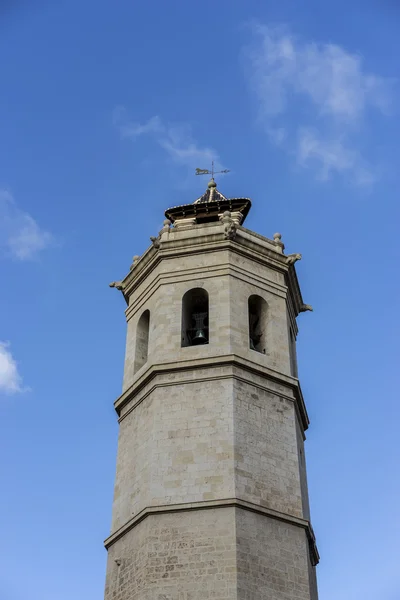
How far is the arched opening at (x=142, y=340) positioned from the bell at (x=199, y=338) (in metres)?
1.54

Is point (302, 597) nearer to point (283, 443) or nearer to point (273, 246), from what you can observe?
point (283, 443)

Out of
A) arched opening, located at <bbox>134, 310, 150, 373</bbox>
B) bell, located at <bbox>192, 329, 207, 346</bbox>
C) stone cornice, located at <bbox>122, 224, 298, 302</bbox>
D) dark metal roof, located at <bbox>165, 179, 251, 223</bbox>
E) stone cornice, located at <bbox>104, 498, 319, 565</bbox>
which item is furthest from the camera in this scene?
dark metal roof, located at <bbox>165, 179, 251, 223</bbox>

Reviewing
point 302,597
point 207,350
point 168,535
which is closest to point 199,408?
point 207,350

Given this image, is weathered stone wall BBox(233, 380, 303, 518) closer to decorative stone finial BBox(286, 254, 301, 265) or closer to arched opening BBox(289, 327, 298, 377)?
arched opening BBox(289, 327, 298, 377)

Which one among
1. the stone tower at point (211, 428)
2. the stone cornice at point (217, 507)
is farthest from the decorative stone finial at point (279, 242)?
the stone cornice at point (217, 507)

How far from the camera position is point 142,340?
22844 mm

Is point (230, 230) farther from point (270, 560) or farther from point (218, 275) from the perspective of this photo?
point (270, 560)

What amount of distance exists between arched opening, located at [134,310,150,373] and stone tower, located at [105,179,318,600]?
0.04 meters

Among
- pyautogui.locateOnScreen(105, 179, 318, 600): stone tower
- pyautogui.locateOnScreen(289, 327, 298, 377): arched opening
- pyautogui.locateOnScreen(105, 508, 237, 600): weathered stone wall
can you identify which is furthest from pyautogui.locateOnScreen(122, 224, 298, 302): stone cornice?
pyautogui.locateOnScreen(105, 508, 237, 600): weathered stone wall

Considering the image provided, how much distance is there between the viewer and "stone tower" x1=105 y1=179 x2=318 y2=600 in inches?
695

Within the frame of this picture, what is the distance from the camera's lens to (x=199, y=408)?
772 inches

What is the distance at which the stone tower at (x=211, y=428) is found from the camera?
57.9 feet

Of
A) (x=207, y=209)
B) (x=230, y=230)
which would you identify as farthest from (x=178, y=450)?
(x=207, y=209)

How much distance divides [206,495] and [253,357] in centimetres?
375
